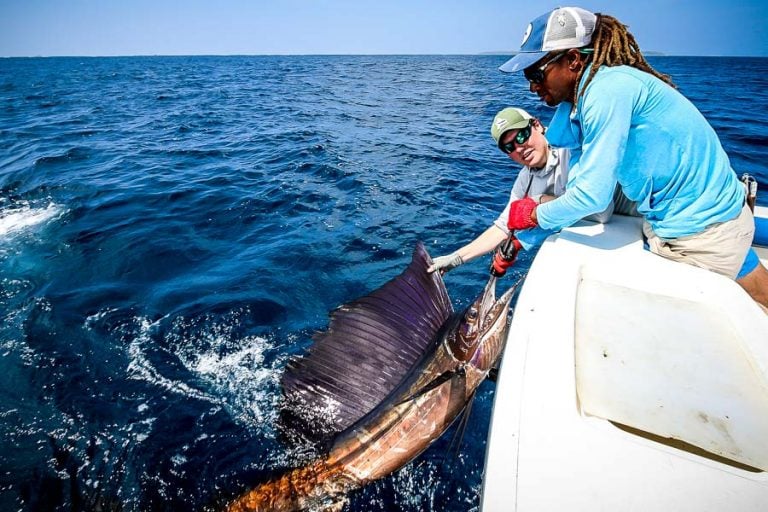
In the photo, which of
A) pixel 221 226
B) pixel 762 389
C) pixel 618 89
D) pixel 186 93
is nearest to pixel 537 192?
pixel 618 89

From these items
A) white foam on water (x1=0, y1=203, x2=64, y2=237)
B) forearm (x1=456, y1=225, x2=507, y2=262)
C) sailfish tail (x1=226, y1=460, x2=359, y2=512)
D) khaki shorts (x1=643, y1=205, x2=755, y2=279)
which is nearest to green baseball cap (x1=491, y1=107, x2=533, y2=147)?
forearm (x1=456, y1=225, x2=507, y2=262)

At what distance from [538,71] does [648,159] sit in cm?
60

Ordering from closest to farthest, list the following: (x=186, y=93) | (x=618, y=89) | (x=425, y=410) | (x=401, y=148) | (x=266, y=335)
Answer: (x=618, y=89) < (x=425, y=410) < (x=266, y=335) < (x=401, y=148) < (x=186, y=93)

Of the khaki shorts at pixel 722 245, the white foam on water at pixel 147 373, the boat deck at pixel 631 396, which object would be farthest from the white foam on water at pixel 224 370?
the khaki shorts at pixel 722 245

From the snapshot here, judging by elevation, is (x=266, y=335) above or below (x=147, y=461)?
above

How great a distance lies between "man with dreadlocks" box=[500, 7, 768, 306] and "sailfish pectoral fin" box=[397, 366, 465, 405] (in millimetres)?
872

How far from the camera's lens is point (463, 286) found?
11.3 ft

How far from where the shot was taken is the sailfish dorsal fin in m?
2.11

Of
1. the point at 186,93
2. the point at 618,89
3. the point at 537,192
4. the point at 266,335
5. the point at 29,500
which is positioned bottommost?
the point at 29,500

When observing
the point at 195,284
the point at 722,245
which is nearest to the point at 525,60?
the point at 722,245

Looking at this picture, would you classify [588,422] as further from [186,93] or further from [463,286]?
[186,93]

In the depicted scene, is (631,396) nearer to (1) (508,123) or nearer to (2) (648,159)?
(2) (648,159)

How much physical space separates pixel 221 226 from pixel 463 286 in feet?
10.8

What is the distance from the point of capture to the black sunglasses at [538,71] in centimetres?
152
